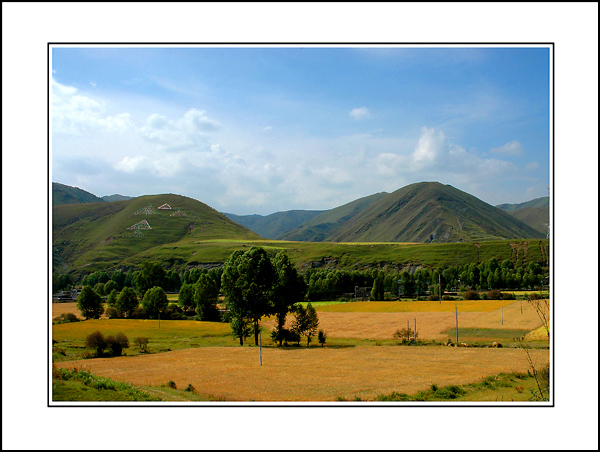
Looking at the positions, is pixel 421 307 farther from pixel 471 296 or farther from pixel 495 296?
pixel 495 296

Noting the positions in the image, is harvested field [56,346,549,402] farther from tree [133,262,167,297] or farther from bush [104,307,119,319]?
tree [133,262,167,297]

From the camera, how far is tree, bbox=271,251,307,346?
38.0 metres

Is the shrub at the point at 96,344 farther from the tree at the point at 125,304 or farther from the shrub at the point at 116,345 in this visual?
the tree at the point at 125,304

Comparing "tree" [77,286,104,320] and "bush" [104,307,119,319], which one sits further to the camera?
"bush" [104,307,119,319]

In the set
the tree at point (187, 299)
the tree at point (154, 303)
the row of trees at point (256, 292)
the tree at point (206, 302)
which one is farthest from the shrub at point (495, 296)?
the tree at point (154, 303)

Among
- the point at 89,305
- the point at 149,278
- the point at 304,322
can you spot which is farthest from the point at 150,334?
the point at 149,278

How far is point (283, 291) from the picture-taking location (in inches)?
1535

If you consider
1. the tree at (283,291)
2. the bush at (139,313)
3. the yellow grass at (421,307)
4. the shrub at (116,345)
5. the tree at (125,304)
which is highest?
the tree at (283,291)

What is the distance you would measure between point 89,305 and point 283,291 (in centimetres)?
3143

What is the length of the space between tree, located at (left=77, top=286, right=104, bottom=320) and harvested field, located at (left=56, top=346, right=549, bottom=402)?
2863 centimetres

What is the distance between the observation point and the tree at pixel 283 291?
38.0 meters

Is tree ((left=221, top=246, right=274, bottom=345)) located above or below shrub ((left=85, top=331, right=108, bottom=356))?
above

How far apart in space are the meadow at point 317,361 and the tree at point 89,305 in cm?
715

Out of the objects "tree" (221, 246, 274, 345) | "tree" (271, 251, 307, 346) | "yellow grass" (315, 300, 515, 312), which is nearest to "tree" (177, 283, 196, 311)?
"yellow grass" (315, 300, 515, 312)
